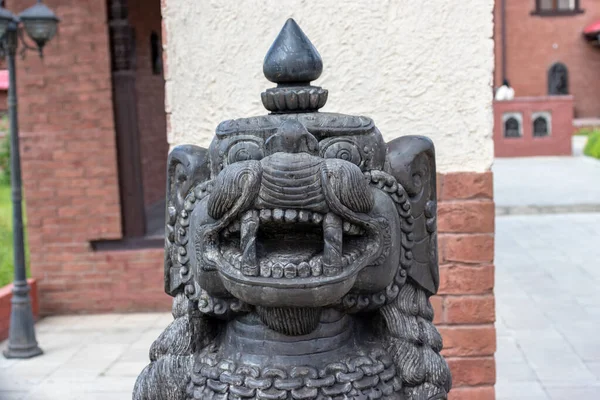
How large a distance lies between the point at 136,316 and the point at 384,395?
4331 mm

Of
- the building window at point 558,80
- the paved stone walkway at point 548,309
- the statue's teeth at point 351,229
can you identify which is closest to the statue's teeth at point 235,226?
the statue's teeth at point 351,229

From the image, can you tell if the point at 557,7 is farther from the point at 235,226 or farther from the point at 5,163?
the point at 235,226

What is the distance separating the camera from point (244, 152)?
1.67 meters

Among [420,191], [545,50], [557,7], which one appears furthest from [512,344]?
[557,7]

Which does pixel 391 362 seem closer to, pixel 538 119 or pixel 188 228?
pixel 188 228

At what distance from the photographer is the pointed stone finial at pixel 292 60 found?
5.82 feet

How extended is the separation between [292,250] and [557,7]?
24.6m

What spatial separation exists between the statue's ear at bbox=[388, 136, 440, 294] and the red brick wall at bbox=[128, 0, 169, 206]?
199 inches

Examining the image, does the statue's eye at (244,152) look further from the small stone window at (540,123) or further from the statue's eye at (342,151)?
the small stone window at (540,123)

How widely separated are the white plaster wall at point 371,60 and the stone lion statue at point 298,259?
3.53 ft

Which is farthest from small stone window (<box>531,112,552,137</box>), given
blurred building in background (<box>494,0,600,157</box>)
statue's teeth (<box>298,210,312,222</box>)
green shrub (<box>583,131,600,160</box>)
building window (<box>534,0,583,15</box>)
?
statue's teeth (<box>298,210,312,222</box>)

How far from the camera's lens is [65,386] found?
4332 millimetres

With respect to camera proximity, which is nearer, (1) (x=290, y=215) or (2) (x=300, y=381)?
(1) (x=290, y=215)

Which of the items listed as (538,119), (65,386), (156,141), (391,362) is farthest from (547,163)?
(391,362)
